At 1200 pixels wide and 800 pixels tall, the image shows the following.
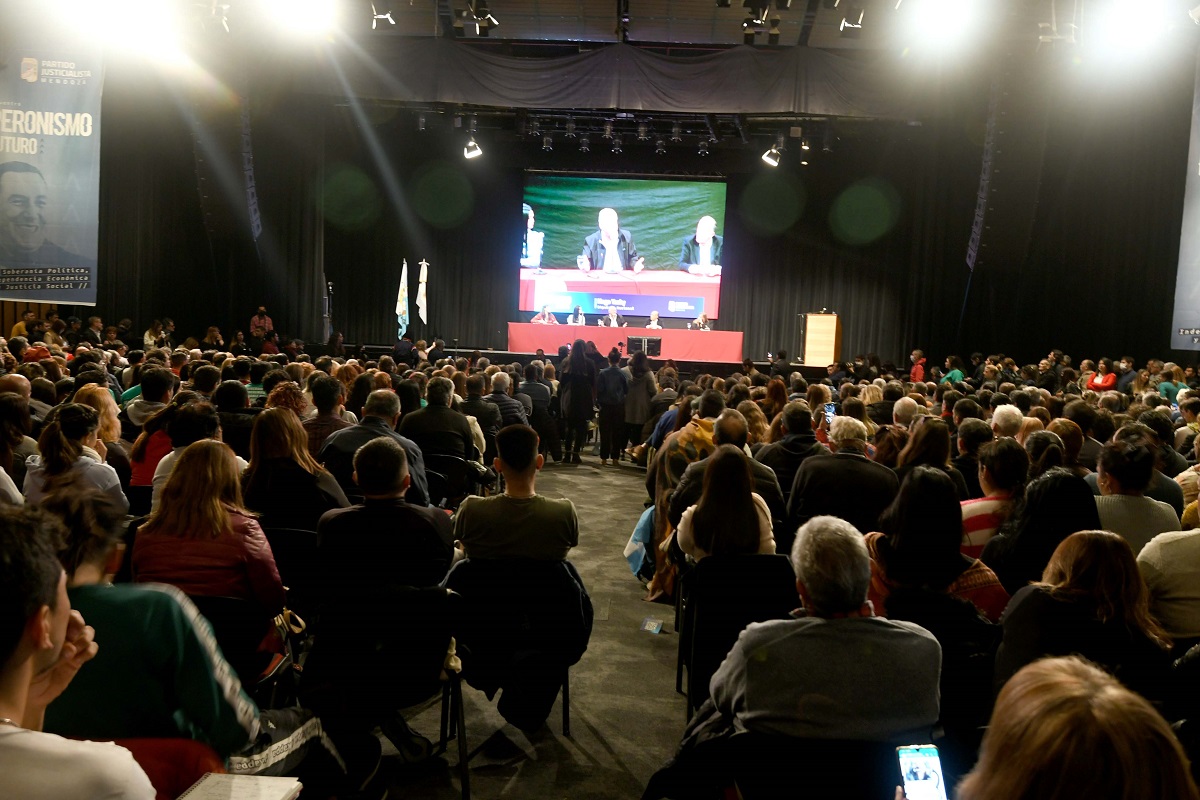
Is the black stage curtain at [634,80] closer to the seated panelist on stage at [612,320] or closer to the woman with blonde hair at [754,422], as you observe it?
the seated panelist on stage at [612,320]

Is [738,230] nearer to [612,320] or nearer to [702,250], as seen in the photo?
[702,250]

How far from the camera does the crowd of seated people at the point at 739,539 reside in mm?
1909

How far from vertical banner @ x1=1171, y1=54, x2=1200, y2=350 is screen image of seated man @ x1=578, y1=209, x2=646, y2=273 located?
9.93 m

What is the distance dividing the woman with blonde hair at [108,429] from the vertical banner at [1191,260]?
11293 millimetres

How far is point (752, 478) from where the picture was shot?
4270 mm

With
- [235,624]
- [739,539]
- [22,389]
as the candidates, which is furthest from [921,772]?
[22,389]

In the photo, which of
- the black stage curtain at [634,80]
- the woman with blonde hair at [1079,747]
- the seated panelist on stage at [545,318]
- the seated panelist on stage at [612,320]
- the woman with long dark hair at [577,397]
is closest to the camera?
the woman with blonde hair at [1079,747]

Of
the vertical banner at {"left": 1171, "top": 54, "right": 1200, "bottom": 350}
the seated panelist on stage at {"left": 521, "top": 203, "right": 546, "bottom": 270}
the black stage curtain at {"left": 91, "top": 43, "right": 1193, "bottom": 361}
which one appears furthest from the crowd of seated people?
the seated panelist on stage at {"left": 521, "top": 203, "right": 546, "bottom": 270}

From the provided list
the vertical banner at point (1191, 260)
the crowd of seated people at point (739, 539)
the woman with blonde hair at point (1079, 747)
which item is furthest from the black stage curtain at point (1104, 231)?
the woman with blonde hair at point (1079, 747)

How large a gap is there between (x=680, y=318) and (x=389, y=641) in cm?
1662

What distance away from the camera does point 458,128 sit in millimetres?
16016

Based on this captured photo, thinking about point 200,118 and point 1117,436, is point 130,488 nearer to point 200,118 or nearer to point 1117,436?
point 1117,436

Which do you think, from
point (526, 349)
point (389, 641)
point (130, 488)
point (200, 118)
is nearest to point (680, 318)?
point (526, 349)

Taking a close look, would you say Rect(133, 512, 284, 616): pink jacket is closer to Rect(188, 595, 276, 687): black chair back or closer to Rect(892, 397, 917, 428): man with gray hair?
Rect(188, 595, 276, 687): black chair back
